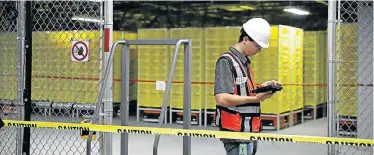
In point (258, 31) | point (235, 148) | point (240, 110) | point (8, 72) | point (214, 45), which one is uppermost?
point (214, 45)

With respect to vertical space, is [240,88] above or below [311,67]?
below

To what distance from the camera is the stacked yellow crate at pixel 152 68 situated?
40.4ft

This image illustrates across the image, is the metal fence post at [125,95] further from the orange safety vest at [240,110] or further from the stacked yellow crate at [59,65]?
the stacked yellow crate at [59,65]

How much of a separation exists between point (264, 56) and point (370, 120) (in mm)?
3153

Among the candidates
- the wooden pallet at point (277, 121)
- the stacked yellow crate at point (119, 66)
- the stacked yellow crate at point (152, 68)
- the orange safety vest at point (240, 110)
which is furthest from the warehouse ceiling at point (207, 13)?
the orange safety vest at point (240, 110)

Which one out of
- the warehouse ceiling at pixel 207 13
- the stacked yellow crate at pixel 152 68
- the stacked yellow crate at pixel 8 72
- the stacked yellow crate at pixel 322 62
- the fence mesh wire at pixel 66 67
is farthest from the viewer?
the warehouse ceiling at pixel 207 13

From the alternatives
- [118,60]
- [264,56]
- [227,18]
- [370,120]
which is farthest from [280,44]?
[227,18]

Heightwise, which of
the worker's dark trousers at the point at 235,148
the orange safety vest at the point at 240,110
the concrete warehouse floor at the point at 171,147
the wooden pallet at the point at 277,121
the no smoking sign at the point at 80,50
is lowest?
the concrete warehouse floor at the point at 171,147

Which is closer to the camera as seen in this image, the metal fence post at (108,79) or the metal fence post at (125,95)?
the metal fence post at (125,95)

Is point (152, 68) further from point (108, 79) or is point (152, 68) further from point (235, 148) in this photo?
point (235, 148)

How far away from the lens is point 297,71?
12430 millimetres

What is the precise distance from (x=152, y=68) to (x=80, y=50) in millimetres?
7631

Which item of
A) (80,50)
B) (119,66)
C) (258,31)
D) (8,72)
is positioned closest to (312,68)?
(119,66)

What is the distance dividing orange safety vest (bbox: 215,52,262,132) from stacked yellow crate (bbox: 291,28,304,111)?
856 centimetres
